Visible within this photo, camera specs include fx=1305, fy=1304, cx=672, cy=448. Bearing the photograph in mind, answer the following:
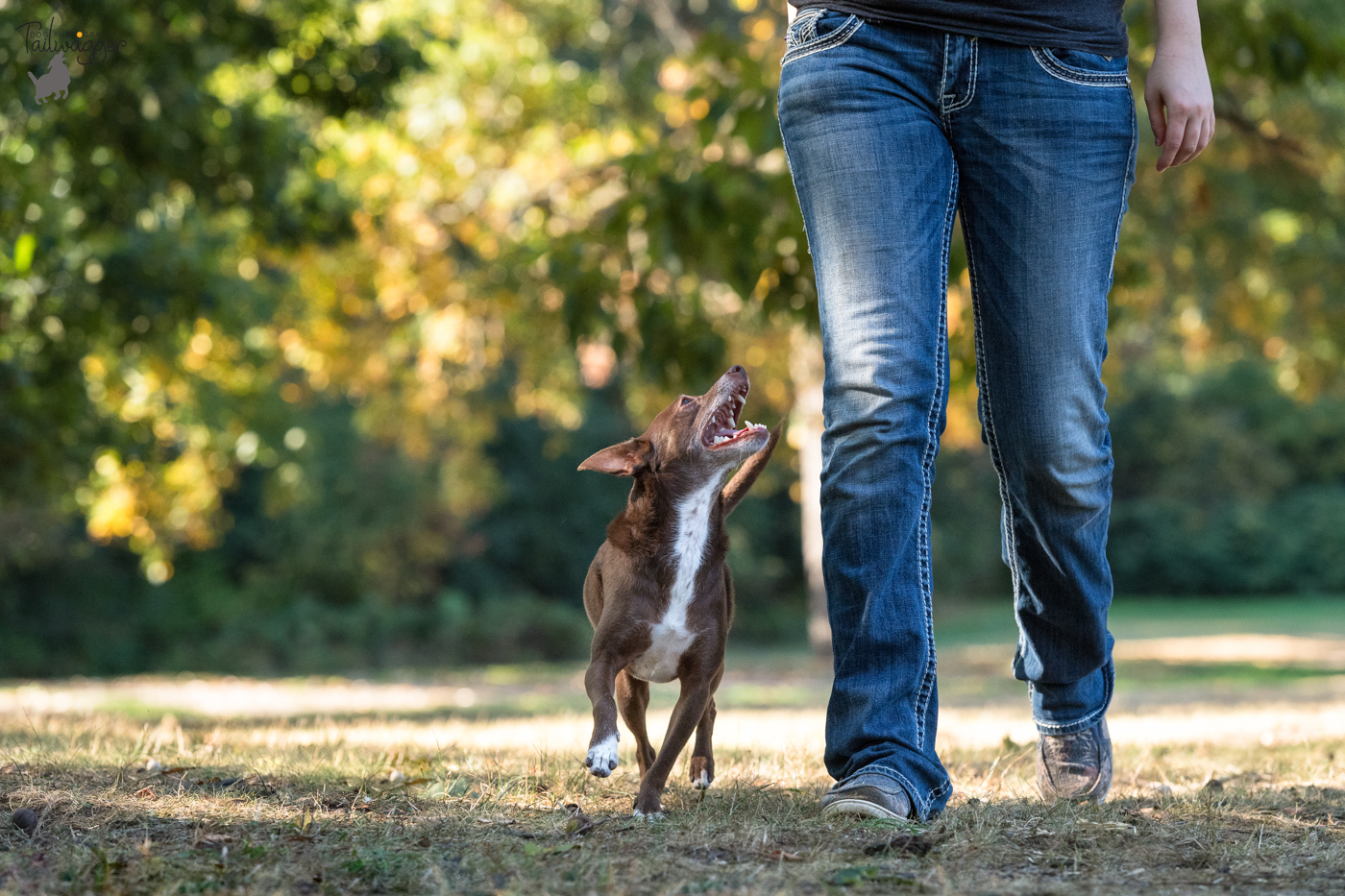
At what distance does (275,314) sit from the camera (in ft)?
44.7

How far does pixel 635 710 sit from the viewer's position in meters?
3.38

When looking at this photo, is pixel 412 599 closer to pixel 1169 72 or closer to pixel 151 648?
pixel 151 648

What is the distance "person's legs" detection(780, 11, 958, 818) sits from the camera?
8.64 feet

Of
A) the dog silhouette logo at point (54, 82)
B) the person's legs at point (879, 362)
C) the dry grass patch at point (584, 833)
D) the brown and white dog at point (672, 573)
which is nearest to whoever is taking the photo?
the dry grass patch at point (584, 833)

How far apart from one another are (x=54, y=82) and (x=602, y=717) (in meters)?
5.64

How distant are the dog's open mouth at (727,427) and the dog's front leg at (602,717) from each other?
60cm

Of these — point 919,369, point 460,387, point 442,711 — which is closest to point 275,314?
point 460,387

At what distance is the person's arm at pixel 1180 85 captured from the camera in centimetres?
278

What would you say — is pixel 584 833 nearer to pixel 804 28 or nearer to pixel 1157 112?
pixel 804 28

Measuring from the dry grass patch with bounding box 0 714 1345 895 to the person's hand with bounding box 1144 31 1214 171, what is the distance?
143 centimetres

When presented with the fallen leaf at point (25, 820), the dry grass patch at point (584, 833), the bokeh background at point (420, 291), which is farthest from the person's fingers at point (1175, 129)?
the bokeh background at point (420, 291)

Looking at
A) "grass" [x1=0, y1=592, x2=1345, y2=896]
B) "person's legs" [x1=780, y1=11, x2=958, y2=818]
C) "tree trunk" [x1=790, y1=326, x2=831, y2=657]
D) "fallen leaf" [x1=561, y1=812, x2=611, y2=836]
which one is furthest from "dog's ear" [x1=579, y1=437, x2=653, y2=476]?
"tree trunk" [x1=790, y1=326, x2=831, y2=657]

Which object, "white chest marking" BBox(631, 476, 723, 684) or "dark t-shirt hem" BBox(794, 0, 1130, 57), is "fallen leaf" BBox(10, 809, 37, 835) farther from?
"dark t-shirt hem" BBox(794, 0, 1130, 57)

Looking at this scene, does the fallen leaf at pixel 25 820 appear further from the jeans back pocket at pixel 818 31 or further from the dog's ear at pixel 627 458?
the jeans back pocket at pixel 818 31
